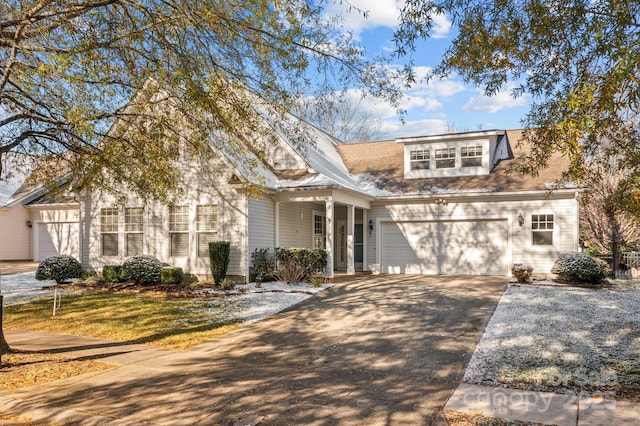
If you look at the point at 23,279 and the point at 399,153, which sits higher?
the point at 399,153

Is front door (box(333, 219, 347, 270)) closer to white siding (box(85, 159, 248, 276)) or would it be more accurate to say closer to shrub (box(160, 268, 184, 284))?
white siding (box(85, 159, 248, 276))

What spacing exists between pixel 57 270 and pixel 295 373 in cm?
1257

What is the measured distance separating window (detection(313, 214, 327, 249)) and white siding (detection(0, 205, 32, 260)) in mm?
16090

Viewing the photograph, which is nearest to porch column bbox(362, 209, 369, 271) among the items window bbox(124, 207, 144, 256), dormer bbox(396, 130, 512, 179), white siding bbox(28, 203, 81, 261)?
dormer bbox(396, 130, 512, 179)

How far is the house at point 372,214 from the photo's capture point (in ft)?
49.8

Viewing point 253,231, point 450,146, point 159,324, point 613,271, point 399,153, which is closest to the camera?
point 159,324

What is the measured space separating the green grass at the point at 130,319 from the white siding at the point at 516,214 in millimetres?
8876

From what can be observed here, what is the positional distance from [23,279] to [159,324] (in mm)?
10447

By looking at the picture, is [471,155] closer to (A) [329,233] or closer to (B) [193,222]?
(A) [329,233]

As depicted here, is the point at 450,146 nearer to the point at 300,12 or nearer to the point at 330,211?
the point at 330,211

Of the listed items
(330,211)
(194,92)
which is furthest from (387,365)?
(330,211)

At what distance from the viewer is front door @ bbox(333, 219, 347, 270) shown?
65.1ft

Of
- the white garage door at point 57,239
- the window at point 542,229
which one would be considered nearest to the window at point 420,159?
the window at point 542,229

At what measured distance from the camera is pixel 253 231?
14914 millimetres
